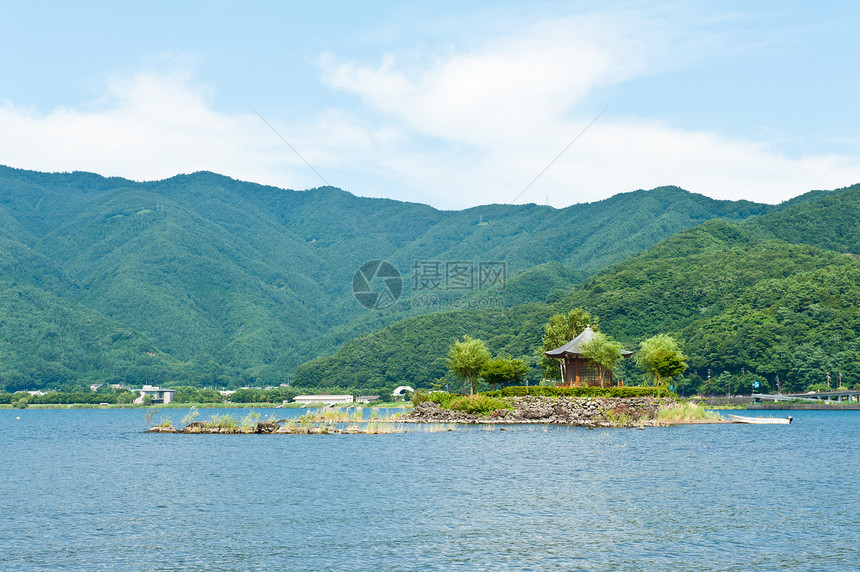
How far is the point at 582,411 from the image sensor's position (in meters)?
84.9

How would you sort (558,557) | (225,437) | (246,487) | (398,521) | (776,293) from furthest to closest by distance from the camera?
(776,293), (225,437), (246,487), (398,521), (558,557)

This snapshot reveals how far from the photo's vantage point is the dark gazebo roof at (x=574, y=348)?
298 feet

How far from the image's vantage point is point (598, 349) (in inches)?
3440

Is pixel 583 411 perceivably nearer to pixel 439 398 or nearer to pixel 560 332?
pixel 560 332

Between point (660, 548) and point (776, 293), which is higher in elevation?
point (776, 293)

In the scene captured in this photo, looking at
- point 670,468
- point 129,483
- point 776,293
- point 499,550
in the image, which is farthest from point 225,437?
point 776,293

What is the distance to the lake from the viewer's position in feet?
95.3

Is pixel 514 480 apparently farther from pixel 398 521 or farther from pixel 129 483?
A: pixel 129 483

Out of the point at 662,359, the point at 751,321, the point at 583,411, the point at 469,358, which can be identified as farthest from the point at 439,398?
the point at 751,321

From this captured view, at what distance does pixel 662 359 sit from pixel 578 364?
30.1 ft

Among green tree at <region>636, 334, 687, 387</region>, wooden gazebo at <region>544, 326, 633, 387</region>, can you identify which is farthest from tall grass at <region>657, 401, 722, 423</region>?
wooden gazebo at <region>544, 326, 633, 387</region>

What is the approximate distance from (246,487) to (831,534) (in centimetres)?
2919

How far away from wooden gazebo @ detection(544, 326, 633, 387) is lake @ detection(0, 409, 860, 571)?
22961 mm

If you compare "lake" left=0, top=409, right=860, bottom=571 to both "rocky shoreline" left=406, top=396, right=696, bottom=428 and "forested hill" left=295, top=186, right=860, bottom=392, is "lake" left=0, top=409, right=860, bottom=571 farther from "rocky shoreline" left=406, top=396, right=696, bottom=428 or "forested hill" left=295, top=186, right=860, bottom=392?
"forested hill" left=295, top=186, right=860, bottom=392
